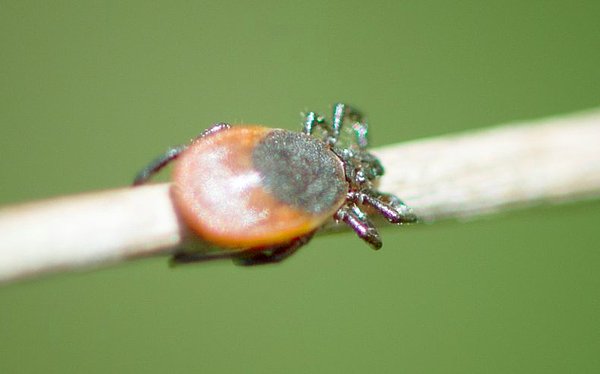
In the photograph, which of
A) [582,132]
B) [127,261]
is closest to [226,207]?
[127,261]

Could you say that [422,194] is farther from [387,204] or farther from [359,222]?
[359,222]

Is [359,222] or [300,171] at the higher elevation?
[300,171]

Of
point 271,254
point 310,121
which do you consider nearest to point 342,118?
point 310,121

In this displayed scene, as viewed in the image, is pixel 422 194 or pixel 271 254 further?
pixel 271 254

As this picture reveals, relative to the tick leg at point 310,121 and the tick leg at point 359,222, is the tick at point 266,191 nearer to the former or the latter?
the tick leg at point 359,222

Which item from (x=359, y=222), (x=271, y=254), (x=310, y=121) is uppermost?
(x=310, y=121)

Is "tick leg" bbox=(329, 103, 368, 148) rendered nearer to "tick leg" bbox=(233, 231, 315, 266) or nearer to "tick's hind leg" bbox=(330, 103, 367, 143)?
"tick's hind leg" bbox=(330, 103, 367, 143)
